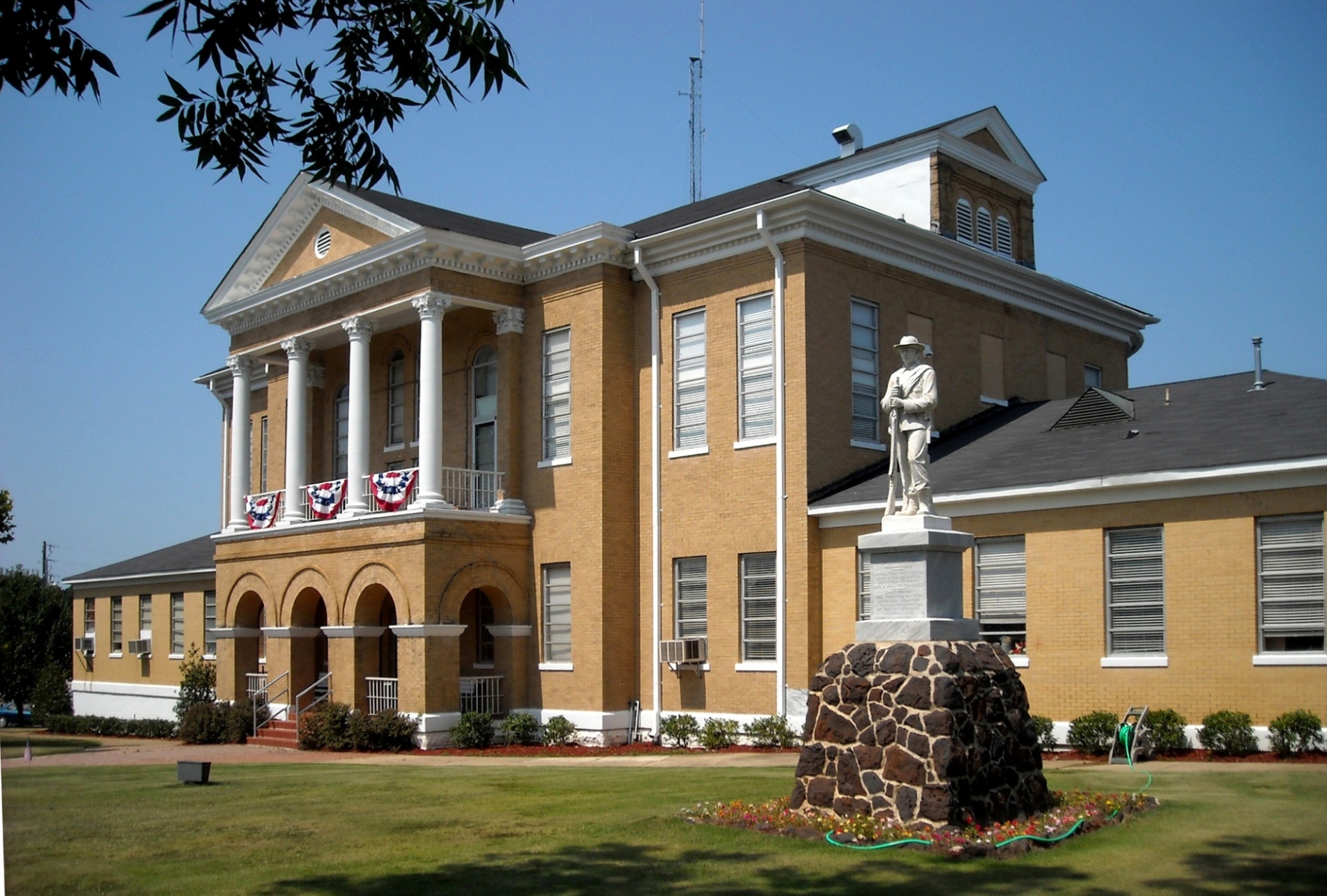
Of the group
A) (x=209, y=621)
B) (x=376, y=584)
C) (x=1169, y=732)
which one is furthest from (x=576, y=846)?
(x=209, y=621)

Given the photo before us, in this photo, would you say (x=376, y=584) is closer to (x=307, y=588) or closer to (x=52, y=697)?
(x=307, y=588)

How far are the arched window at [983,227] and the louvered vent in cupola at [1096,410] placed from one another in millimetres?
7622

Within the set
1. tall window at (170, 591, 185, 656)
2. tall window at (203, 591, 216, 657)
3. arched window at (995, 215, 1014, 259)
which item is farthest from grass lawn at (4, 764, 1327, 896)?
tall window at (170, 591, 185, 656)

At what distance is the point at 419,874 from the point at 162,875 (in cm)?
239

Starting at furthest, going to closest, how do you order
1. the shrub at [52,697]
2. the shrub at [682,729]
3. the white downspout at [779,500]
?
the shrub at [52,697] → the shrub at [682,729] → the white downspout at [779,500]

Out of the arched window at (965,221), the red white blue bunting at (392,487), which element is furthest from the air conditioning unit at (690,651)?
the arched window at (965,221)

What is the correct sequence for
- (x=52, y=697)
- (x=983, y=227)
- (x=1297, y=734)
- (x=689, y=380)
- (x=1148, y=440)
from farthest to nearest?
(x=52, y=697) → (x=983, y=227) → (x=689, y=380) → (x=1148, y=440) → (x=1297, y=734)

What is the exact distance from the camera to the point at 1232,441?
826 inches

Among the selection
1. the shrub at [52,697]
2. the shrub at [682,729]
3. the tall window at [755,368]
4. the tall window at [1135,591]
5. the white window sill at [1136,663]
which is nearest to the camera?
the white window sill at [1136,663]

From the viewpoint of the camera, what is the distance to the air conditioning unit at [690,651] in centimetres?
2630

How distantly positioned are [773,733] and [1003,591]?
478 cm

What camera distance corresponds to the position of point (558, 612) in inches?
1123

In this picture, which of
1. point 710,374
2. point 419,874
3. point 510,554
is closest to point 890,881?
point 419,874

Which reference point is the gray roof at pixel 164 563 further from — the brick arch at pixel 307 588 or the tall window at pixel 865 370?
the tall window at pixel 865 370
